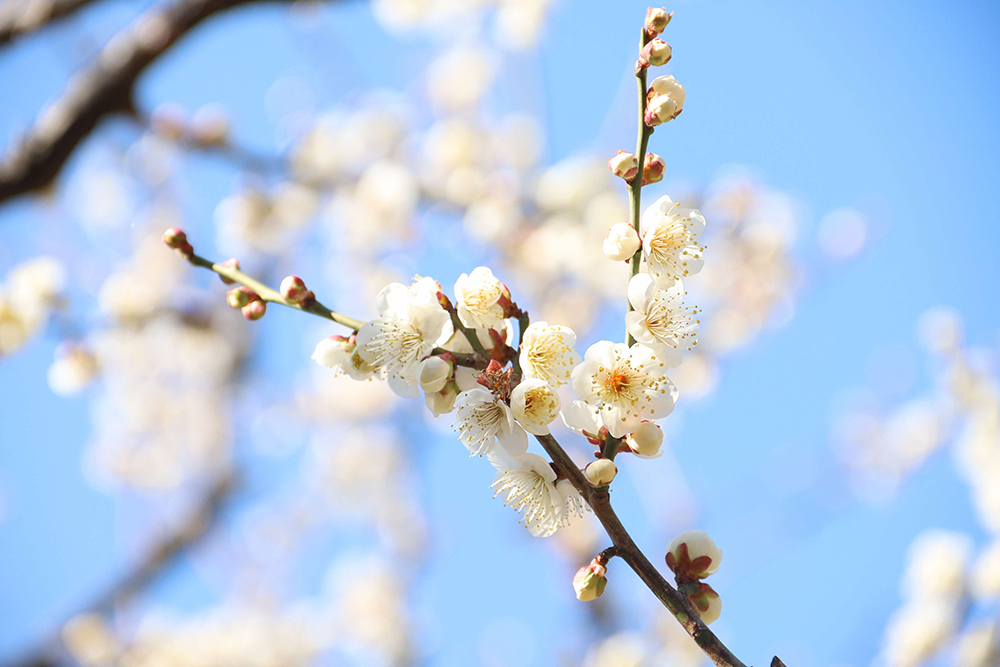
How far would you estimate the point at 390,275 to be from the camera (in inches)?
189

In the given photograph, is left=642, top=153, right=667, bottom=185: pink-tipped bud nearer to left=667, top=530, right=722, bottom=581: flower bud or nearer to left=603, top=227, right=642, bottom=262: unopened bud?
left=603, top=227, right=642, bottom=262: unopened bud

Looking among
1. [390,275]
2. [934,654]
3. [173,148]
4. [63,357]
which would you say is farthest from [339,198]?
[934,654]

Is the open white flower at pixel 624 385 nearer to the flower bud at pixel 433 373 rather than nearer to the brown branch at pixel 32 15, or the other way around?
the flower bud at pixel 433 373

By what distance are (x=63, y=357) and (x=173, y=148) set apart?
59.8 inches

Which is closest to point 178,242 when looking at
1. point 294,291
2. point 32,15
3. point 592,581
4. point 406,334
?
point 294,291

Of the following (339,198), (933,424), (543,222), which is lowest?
(933,424)

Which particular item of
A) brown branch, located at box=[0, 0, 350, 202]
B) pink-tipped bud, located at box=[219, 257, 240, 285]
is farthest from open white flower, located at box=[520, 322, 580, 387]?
brown branch, located at box=[0, 0, 350, 202]

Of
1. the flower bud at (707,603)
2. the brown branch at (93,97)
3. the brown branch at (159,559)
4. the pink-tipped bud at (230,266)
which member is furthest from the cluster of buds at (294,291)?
the brown branch at (159,559)

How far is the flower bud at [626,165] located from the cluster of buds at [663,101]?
0.17 ft

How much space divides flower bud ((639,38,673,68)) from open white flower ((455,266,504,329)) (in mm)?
322

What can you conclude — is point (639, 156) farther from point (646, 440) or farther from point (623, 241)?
point (646, 440)

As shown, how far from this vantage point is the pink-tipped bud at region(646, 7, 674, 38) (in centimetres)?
82

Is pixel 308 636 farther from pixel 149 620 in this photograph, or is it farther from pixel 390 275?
pixel 390 275

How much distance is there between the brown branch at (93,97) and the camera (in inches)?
84.1
